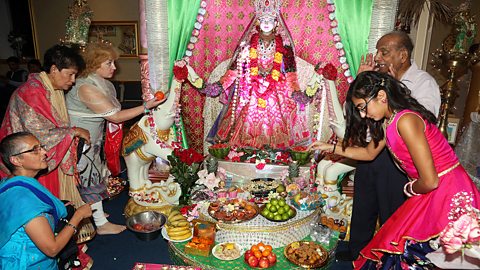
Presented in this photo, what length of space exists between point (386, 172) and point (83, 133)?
305 cm

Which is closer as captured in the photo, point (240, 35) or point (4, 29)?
point (240, 35)

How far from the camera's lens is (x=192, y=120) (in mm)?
5695

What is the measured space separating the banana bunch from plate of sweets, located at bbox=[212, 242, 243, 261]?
359mm

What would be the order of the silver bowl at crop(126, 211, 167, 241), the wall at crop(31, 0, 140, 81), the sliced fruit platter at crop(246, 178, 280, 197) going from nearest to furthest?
the sliced fruit platter at crop(246, 178, 280, 197) → the silver bowl at crop(126, 211, 167, 241) → the wall at crop(31, 0, 140, 81)

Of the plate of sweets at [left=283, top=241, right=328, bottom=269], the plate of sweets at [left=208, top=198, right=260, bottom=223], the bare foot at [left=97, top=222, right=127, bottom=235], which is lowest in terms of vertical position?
the bare foot at [left=97, top=222, right=127, bottom=235]

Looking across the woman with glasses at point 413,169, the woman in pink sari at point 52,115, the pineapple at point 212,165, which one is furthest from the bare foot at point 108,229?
the woman with glasses at point 413,169

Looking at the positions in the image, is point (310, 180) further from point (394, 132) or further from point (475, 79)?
point (475, 79)

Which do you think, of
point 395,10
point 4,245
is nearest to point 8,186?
point 4,245

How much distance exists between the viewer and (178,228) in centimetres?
370

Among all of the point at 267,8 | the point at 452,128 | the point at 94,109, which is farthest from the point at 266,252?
the point at 452,128

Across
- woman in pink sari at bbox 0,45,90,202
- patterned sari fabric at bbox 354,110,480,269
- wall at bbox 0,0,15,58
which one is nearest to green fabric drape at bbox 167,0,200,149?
woman in pink sari at bbox 0,45,90,202

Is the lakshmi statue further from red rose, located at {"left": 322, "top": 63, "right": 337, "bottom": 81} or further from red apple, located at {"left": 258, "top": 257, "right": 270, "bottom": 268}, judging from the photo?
red apple, located at {"left": 258, "top": 257, "right": 270, "bottom": 268}

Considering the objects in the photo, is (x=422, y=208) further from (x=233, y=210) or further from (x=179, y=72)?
(x=179, y=72)

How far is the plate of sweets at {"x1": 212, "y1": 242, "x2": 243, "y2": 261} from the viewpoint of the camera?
341 cm
